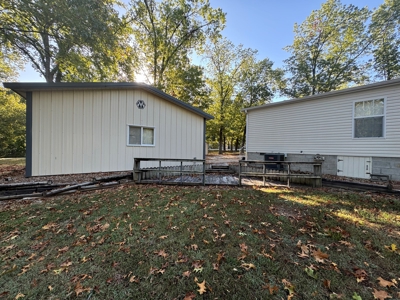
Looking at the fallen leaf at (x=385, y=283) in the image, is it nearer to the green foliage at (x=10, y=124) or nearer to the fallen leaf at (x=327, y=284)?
the fallen leaf at (x=327, y=284)

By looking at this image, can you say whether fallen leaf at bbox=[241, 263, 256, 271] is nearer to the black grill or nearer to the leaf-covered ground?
the leaf-covered ground

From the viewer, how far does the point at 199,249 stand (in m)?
2.45

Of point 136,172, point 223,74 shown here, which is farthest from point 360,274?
point 223,74

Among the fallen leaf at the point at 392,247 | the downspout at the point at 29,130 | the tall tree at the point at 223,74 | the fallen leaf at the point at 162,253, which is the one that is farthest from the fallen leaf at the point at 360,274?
the tall tree at the point at 223,74

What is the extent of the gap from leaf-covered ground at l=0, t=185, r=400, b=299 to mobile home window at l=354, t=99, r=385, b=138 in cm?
409

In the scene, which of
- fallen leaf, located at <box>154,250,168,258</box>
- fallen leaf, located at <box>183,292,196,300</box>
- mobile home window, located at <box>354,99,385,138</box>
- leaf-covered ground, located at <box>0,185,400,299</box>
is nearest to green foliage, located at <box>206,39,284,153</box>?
mobile home window, located at <box>354,99,385,138</box>

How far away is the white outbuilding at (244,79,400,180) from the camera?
6.50 m

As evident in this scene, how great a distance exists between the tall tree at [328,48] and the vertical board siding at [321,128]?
13.2 m

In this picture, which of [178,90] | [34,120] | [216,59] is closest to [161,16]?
[178,90]

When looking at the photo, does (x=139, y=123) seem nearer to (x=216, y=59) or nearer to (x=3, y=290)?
(x=3, y=290)

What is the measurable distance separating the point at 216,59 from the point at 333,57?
1405 centimetres

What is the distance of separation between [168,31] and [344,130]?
1810 cm

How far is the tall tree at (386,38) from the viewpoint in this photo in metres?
15.1

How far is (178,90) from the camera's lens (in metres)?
19.8
